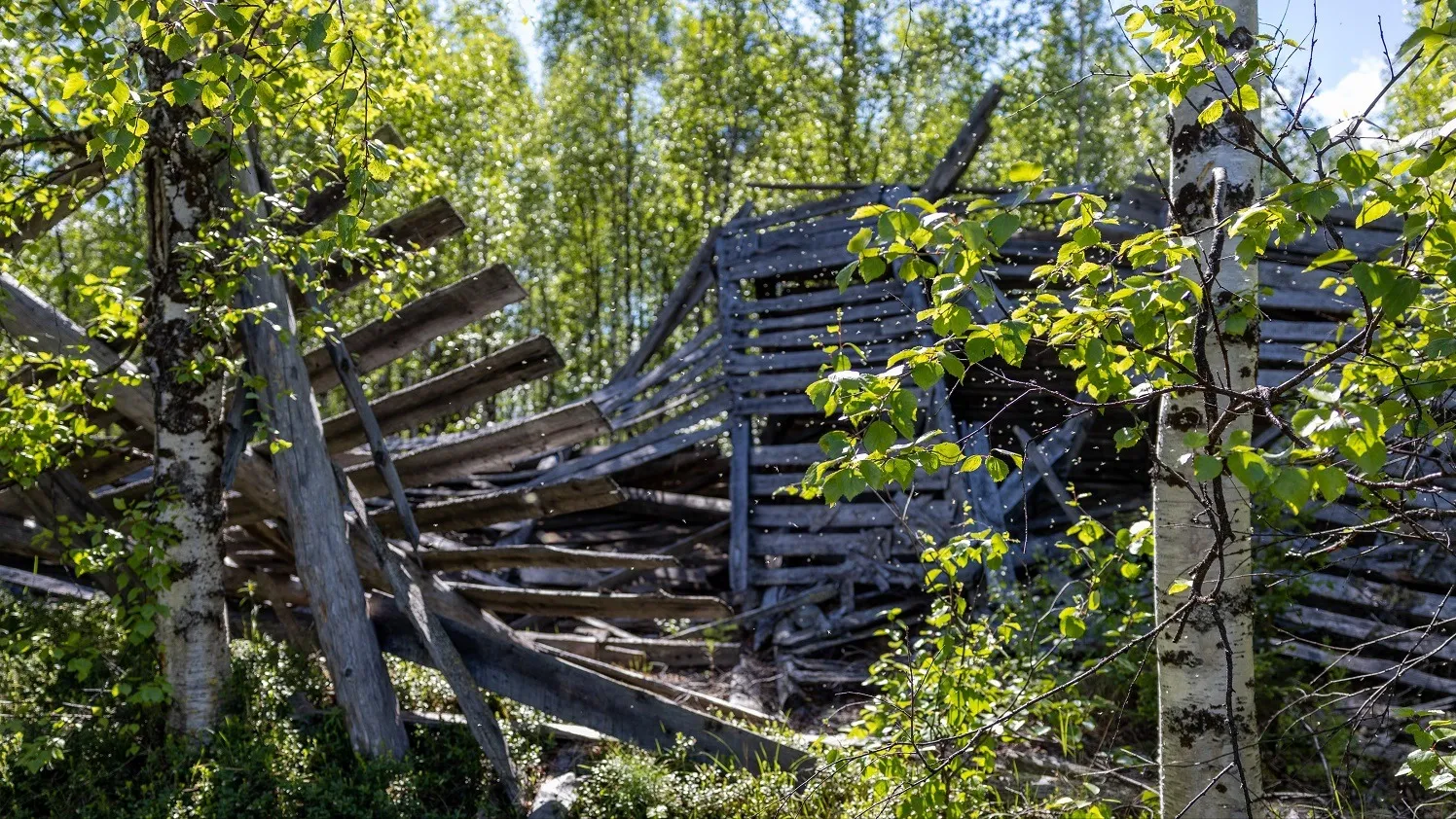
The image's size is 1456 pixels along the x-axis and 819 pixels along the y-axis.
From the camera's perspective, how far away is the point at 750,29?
2031cm

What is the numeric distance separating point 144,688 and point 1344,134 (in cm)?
508

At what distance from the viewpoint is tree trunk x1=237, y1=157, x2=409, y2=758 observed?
5461mm

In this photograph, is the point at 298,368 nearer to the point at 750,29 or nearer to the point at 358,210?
the point at 358,210

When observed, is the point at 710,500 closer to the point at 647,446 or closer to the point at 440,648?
the point at 647,446

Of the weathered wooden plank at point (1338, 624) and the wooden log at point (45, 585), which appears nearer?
the weathered wooden plank at point (1338, 624)

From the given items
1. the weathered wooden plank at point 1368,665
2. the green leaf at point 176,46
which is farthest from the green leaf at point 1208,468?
the weathered wooden plank at point 1368,665

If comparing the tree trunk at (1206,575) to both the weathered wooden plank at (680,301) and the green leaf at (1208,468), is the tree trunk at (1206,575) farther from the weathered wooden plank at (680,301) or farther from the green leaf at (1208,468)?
the weathered wooden plank at (680,301)

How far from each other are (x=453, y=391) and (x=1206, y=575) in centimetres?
440

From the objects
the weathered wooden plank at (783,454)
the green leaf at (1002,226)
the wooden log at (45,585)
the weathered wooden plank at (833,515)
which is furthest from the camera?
the weathered wooden plank at (783,454)

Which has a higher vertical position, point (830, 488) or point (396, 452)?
point (830, 488)

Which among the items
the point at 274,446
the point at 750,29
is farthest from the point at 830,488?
the point at 750,29

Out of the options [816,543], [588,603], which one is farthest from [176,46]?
[816,543]

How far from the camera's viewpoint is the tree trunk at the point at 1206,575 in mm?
3484

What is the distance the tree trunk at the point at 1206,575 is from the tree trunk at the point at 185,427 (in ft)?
14.1
